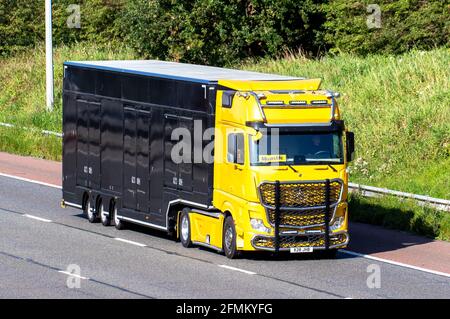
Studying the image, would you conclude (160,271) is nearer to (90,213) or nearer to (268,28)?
(90,213)

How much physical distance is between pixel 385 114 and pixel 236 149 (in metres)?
12.6

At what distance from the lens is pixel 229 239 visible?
22938 millimetres

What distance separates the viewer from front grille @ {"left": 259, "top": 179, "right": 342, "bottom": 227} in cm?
2227

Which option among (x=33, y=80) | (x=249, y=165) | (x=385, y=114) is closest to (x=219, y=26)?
(x=33, y=80)

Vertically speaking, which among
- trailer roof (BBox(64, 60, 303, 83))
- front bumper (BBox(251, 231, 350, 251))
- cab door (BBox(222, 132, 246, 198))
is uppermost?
trailer roof (BBox(64, 60, 303, 83))

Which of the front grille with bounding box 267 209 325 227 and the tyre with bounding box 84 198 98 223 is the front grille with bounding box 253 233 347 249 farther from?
the tyre with bounding box 84 198 98 223

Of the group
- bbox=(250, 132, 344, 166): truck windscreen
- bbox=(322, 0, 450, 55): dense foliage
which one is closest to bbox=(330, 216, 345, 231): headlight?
bbox=(250, 132, 344, 166): truck windscreen

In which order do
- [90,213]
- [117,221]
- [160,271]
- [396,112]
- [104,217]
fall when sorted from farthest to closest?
[396,112]
[90,213]
[104,217]
[117,221]
[160,271]

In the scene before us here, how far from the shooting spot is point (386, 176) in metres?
30.6

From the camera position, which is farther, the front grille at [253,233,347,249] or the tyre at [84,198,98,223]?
the tyre at [84,198,98,223]

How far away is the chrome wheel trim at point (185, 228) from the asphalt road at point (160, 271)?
0.91ft

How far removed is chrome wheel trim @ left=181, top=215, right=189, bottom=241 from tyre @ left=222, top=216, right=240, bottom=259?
1.26 m

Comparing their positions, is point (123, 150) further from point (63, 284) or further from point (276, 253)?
point (63, 284)

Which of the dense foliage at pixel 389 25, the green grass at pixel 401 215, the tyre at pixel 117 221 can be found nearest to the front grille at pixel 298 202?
the green grass at pixel 401 215
